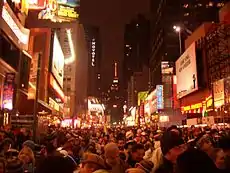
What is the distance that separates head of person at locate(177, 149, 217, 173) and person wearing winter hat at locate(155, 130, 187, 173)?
129 centimetres

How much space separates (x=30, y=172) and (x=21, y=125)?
53.3 ft

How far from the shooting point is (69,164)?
3.61 metres

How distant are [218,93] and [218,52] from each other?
44.5 ft

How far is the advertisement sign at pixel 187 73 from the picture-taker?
57.1 m

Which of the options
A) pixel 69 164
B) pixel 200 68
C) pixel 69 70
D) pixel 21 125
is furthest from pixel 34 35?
pixel 69 164

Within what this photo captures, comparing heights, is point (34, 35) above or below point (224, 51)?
above

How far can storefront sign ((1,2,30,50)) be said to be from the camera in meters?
34.8

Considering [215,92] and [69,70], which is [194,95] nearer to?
[215,92]

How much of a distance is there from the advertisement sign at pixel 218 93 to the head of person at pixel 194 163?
33.1 m

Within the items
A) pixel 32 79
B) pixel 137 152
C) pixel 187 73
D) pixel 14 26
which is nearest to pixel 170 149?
pixel 137 152

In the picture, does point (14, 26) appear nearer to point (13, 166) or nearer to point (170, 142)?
point (13, 166)

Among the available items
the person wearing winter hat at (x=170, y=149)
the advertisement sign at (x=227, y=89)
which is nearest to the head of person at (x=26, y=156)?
the person wearing winter hat at (x=170, y=149)

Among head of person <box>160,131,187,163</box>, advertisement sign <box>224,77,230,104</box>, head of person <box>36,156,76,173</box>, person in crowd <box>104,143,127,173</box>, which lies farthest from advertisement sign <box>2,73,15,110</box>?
head of person <box>36,156,76,173</box>

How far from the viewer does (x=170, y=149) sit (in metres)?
4.75
